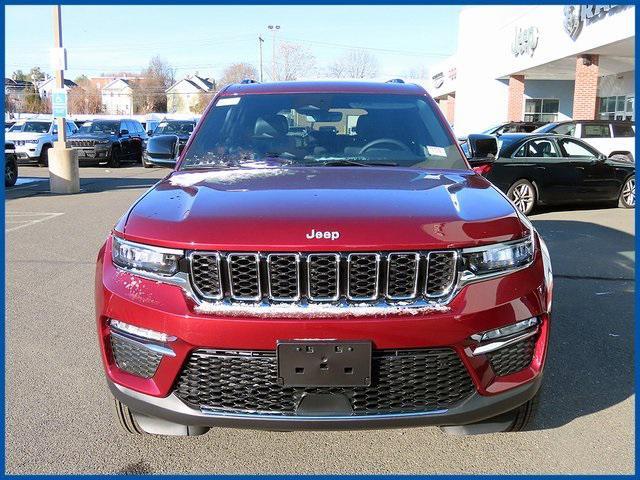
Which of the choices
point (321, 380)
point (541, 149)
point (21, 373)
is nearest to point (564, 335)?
point (321, 380)

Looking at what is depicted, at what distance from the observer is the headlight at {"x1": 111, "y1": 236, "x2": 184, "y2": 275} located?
259 cm

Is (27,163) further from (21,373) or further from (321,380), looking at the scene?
(321,380)

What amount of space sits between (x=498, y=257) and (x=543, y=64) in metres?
25.4

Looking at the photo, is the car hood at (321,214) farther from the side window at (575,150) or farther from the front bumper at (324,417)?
the side window at (575,150)

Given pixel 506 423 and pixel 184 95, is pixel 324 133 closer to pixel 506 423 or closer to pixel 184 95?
pixel 506 423

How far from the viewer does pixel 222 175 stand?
347 cm

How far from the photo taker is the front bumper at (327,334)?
2471 mm

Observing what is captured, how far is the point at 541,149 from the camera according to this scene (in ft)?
37.3

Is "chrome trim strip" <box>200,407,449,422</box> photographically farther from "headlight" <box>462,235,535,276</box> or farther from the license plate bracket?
"headlight" <box>462,235,535,276</box>

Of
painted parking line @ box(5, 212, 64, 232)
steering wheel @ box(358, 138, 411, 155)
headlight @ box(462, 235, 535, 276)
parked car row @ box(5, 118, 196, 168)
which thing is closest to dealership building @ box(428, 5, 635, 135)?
parked car row @ box(5, 118, 196, 168)

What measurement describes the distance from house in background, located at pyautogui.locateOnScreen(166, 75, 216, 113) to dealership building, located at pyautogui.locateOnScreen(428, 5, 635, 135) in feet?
228

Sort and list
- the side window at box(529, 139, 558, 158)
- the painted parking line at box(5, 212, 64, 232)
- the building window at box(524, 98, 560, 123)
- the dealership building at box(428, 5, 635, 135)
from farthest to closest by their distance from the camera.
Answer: the building window at box(524, 98, 560, 123) < the dealership building at box(428, 5, 635, 135) < the side window at box(529, 139, 558, 158) < the painted parking line at box(5, 212, 64, 232)

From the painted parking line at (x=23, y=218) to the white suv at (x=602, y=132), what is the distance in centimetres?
1253

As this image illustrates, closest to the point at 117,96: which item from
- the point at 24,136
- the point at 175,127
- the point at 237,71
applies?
the point at 237,71
